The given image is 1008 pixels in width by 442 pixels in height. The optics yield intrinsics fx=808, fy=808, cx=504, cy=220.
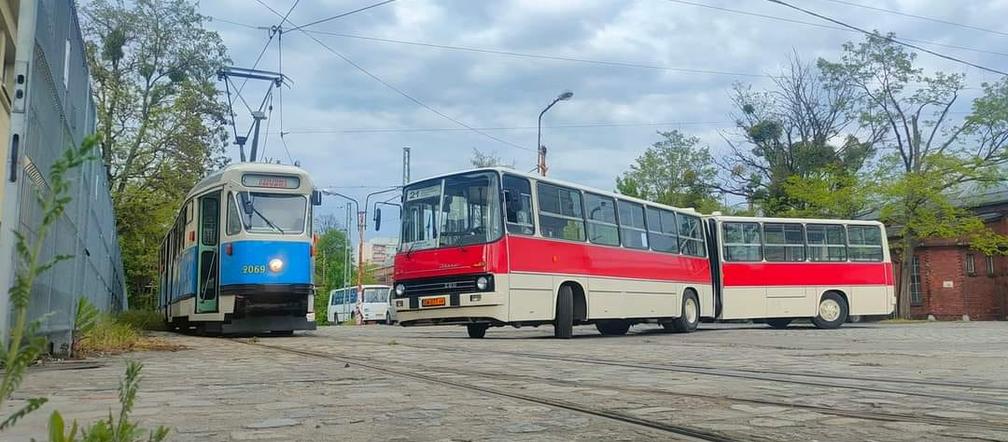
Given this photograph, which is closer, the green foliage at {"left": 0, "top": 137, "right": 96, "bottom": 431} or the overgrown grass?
the green foliage at {"left": 0, "top": 137, "right": 96, "bottom": 431}

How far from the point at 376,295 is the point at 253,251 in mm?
34901

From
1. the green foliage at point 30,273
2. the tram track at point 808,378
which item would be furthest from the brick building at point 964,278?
the green foliage at point 30,273

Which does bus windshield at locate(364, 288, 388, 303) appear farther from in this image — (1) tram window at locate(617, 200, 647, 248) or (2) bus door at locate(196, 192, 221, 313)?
(2) bus door at locate(196, 192, 221, 313)

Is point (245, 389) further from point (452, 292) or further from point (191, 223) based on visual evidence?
point (191, 223)

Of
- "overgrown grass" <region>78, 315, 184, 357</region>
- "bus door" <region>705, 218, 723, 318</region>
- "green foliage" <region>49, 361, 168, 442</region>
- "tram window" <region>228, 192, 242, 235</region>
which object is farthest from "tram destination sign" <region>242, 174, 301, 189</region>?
"green foliage" <region>49, 361, 168, 442</region>

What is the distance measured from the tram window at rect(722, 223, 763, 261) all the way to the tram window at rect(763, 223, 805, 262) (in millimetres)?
258

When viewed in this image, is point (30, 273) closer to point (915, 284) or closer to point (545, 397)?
point (545, 397)

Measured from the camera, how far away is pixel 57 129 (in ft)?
25.3

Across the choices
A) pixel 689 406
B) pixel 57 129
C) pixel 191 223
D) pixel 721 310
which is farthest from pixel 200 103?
pixel 689 406

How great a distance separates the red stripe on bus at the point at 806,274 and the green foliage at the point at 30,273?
2023 cm

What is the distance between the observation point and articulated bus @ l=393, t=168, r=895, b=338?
45.2ft

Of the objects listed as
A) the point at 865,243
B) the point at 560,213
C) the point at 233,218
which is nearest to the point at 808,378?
the point at 560,213

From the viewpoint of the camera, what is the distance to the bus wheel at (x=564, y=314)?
575 inches

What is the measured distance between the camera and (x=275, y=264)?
14.7 metres
